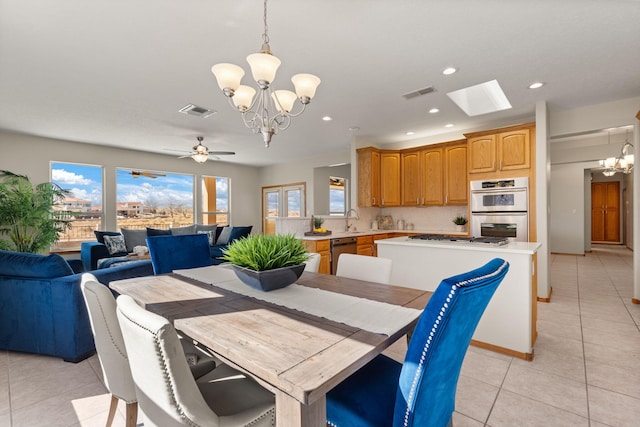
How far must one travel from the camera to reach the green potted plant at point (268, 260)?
151 centimetres

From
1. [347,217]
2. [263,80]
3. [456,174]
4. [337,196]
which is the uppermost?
[263,80]

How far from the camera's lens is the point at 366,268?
6.57 feet

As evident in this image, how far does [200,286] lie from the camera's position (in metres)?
1.67

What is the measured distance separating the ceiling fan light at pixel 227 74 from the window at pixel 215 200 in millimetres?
6075

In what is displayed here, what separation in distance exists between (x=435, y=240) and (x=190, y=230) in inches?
205

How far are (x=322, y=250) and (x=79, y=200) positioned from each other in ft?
16.4

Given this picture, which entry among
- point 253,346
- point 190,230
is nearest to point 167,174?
point 190,230

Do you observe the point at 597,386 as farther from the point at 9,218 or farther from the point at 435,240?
the point at 9,218

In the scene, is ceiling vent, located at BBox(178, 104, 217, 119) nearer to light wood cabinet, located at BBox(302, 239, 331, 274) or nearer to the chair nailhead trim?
light wood cabinet, located at BBox(302, 239, 331, 274)

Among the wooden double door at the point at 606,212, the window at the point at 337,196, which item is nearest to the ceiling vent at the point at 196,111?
the window at the point at 337,196

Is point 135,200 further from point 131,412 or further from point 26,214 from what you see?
point 131,412

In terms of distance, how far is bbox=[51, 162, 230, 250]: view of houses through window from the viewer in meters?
5.59

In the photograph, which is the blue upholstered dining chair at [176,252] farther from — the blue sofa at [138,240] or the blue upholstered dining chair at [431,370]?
the blue upholstered dining chair at [431,370]

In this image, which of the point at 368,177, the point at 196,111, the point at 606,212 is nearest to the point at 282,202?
the point at 368,177
